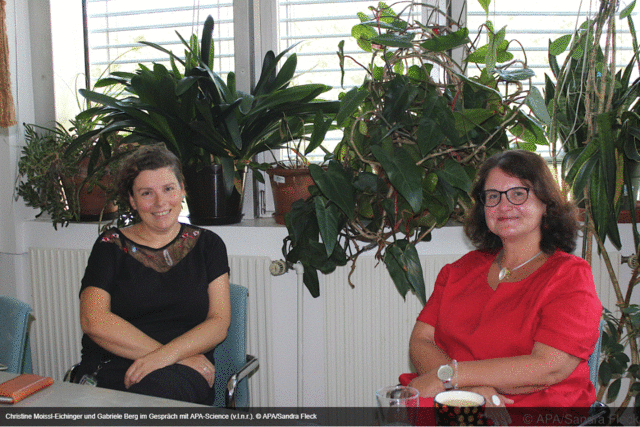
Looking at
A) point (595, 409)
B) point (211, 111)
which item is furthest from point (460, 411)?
point (211, 111)

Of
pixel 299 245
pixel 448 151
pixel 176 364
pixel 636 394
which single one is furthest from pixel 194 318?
pixel 636 394

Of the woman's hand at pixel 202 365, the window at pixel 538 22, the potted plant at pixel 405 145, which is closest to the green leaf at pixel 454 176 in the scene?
the potted plant at pixel 405 145

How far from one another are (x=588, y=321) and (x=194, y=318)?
47.2 inches

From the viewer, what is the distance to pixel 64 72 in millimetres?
2912

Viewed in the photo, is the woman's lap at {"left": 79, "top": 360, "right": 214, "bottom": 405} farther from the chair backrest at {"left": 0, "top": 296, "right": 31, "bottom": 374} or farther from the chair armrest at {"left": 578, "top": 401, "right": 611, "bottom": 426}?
the chair armrest at {"left": 578, "top": 401, "right": 611, "bottom": 426}

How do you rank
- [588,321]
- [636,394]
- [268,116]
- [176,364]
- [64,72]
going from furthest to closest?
[64,72] < [268,116] < [636,394] < [176,364] < [588,321]

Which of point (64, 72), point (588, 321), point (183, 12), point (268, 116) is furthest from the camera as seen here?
point (64, 72)

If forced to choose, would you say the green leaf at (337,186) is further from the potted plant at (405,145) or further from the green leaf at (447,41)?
the green leaf at (447,41)

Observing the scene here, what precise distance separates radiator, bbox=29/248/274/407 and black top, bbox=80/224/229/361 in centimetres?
47

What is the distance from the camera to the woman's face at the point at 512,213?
1505 mm

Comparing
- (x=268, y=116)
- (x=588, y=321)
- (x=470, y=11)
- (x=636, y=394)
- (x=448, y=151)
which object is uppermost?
(x=470, y=11)

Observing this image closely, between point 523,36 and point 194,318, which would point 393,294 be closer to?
point 194,318

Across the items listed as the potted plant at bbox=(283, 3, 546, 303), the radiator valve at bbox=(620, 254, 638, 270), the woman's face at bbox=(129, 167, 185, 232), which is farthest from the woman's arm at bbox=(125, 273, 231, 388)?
the radiator valve at bbox=(620, 254, 638, 270)

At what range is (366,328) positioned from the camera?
7.63 ft
